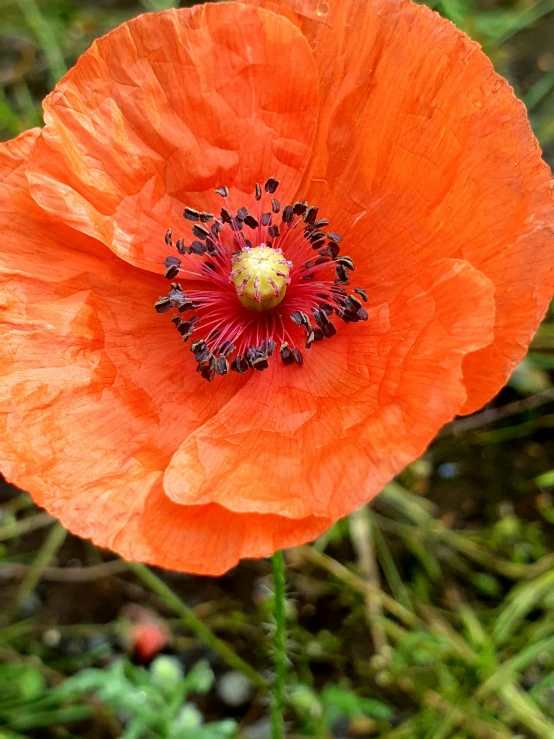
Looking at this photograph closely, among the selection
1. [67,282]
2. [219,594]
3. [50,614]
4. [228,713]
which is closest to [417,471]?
[219,594]

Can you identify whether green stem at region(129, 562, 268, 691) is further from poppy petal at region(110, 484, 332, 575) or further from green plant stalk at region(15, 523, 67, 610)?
poppy petal at region(110, 484, 332, 575)

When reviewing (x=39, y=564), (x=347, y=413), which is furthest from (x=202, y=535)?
(x=39, y=564)

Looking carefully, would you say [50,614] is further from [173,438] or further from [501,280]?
[501,280]

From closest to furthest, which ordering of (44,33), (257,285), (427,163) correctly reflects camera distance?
1. (427,163)
2. (257,285)
3. (44,33)

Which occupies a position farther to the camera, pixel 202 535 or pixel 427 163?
pixel 427 163

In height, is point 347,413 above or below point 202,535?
above

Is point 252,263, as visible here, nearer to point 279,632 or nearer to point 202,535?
point 202,535
